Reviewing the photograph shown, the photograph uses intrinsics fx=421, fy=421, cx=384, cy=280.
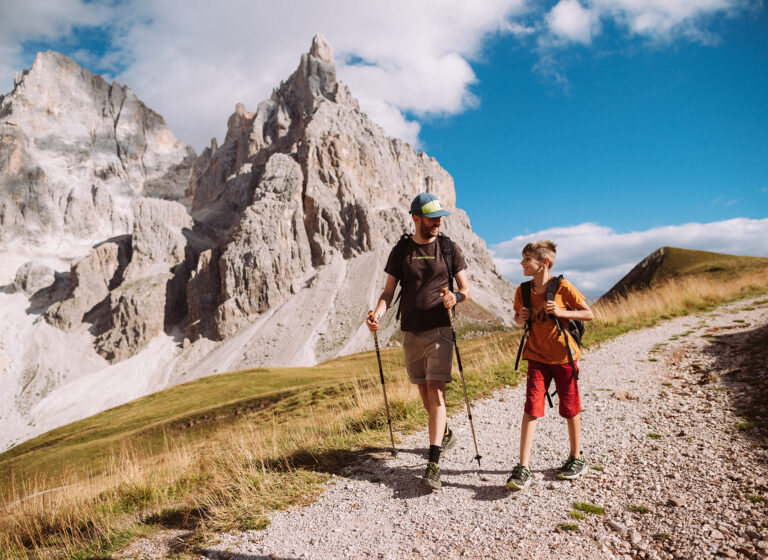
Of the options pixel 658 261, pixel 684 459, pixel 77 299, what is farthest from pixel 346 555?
pixel 77 299

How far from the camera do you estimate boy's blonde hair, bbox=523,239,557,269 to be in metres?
5.48

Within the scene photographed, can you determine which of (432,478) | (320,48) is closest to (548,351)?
(432,478)

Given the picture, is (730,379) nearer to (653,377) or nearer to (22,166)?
(653,377)

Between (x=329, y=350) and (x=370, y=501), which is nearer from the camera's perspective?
(x=370, y=501)

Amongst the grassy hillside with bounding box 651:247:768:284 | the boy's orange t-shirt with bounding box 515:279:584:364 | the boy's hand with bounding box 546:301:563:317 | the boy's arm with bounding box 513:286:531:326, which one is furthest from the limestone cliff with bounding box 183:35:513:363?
the boy's hand with bounding box 546:301:563:317

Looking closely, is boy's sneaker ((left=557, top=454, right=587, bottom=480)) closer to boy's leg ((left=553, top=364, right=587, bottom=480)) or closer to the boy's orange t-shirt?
boy's leg ((left=553, top=364, right=587, bottom=480))

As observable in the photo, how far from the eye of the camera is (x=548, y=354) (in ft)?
18.0

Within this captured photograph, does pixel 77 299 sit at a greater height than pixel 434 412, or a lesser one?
greater

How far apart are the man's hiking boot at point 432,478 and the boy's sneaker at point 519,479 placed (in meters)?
0.87

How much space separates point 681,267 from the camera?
2573 cm

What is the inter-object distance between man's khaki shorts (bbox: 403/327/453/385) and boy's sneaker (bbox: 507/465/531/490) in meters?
1.35

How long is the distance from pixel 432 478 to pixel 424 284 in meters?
2.54

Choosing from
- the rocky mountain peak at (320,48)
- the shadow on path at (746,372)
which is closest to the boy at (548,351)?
the shadow on path at (746,372)

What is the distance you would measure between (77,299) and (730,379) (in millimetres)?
150376
